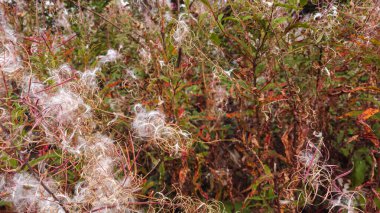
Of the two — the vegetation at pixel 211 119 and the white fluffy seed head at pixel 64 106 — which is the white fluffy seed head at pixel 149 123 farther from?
the white fluffy seed head at pixel 64 106

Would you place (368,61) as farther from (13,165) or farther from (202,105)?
(13,165)

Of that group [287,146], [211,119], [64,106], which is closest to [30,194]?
[64,106]

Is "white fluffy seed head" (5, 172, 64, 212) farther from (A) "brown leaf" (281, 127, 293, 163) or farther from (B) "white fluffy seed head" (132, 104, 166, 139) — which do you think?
(A) "brown leaf" (281, 127, 293, 163)

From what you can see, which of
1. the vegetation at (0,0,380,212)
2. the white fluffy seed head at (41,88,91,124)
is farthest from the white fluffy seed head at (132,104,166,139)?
the white fluffy seed head at (41,88,91,124)

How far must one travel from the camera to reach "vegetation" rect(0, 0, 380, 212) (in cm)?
130

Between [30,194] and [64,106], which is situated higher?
[64,106]

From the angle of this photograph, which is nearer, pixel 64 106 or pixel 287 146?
pixel 64 106

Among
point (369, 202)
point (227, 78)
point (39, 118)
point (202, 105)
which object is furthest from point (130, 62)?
point (369, 202)

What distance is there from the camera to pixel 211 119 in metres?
1.65

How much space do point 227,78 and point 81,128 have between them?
0.53m

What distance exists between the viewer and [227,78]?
57.9 inches

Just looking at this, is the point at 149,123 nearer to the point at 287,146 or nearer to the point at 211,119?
the point at 211,119

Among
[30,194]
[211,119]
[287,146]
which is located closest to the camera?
[30,194]

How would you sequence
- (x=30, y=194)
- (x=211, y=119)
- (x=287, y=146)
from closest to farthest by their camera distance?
(x=30, y=194) → (x=287, y=146) → (x=211, y=119)
